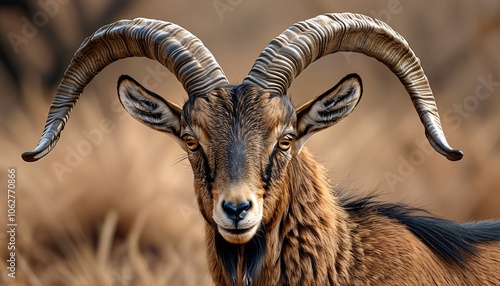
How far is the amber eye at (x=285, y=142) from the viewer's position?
21.4ft

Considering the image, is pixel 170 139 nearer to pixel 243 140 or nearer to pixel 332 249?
pixel 332 249

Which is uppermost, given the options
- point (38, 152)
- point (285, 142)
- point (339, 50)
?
→ point (339, 50)

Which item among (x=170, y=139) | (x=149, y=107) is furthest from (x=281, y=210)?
(x=170, y=139)

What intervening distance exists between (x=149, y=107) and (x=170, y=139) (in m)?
4.47

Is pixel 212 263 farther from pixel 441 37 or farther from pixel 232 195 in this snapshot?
pixel 441 37

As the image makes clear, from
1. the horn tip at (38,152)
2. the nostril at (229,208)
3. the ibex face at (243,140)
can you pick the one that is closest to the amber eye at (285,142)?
the ibex face at (243,140)

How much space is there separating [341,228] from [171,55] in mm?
1733

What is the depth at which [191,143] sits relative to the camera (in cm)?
661

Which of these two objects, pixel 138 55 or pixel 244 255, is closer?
pixel 244 255

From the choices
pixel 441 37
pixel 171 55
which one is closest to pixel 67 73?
pixel 171 55

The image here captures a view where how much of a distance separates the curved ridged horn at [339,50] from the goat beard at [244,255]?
41.5 inches

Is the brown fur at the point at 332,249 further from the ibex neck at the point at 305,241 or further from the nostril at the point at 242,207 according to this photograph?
the nostril at the point at 242,207

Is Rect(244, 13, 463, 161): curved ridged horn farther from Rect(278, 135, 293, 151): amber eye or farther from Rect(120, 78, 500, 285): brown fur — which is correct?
Rect(278, 135, 293, 151): amber eye

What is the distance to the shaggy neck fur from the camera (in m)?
6.56
